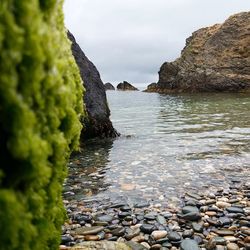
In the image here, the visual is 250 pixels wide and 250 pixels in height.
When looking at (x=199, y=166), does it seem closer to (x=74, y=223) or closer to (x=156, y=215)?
(x=156, y=215)

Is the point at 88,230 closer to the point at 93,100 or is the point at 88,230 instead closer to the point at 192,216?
the point at 192,216

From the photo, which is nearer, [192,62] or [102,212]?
[102,212]

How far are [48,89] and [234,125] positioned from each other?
16918 mm

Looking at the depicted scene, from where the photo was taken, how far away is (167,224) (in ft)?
20.4

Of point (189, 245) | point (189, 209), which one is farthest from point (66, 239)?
point (189, 209)

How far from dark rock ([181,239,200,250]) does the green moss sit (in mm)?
3212

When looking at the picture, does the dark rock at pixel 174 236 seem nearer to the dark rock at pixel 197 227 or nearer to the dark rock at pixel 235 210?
the dark rock at pixel 197 227

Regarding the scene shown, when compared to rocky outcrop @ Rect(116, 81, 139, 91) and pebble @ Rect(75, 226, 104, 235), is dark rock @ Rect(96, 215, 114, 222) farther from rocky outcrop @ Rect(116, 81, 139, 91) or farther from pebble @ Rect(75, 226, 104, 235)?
rocky outcrop @ Rect(116, 81, 139, 91)

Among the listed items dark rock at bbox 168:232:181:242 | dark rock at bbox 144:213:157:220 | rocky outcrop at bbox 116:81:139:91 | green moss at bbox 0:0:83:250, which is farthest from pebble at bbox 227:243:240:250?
rocky outcrop at bbox 116:81:139:91

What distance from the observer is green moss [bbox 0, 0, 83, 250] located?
77.4 inches

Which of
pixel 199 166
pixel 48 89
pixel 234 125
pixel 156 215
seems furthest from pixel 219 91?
pixel 48 89

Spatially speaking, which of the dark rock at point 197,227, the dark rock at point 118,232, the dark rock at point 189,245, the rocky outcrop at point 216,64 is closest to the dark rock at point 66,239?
the dark rock at point 118,232

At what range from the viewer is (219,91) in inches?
2421

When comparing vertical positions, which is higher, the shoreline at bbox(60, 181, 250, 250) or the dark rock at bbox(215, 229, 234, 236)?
the shoreline at bbox(60, 181, 250, 250)
